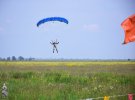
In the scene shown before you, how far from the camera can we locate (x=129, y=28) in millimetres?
9484

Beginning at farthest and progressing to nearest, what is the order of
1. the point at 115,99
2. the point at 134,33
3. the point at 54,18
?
the point at 54,18, the point at 115,99, the point at 134,33

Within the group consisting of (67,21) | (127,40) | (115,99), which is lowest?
(115,99)

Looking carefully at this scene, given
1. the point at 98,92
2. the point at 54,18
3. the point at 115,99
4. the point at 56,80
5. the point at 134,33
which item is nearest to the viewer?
the point at 134,33

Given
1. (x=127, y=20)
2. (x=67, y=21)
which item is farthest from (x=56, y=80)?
(x=127, y=20)

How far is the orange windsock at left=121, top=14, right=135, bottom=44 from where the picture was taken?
923 centimetres

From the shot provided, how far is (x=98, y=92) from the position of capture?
18938 mm

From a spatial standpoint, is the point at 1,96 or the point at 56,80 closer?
the point at 1,96

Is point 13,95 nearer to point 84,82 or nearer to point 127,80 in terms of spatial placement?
point 84,82

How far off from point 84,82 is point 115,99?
35.2ft

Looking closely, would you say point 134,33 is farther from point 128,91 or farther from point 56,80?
point 56,80

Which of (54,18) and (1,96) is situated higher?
(54,18)

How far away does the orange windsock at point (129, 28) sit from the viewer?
923 cm

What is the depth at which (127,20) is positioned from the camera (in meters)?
9.59

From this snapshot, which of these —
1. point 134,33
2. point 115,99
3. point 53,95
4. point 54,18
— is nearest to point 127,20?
point 134,33
